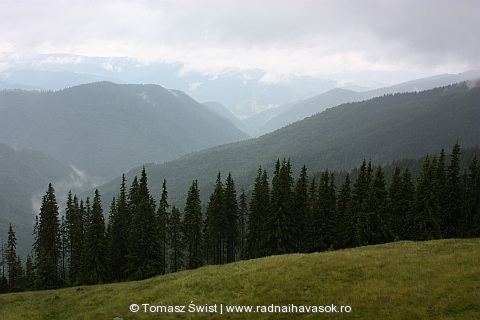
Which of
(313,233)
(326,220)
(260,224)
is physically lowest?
(313,233)

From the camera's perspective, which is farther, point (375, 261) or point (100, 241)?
point (100, 241)

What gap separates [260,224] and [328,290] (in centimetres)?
3593

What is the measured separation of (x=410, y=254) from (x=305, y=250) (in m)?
27.7

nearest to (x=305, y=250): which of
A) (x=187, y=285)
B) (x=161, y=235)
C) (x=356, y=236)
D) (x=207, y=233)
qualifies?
(x=356, y=236)

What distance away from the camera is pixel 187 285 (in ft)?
95.1

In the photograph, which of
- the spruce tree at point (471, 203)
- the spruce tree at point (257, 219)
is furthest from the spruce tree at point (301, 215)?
the spruce tree at point (471, 203)

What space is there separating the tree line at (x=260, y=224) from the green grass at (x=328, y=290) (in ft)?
61.6

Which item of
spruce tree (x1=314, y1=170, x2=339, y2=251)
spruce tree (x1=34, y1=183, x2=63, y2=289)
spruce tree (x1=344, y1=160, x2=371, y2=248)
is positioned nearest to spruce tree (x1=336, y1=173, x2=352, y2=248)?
spruce tree (x1=344, y1=160, x2=371, y2=248)

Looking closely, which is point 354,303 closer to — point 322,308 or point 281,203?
point 322,308

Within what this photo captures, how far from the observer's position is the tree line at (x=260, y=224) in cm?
5431

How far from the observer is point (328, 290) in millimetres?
22516

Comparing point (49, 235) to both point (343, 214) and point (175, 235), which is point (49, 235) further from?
point (343, 214)

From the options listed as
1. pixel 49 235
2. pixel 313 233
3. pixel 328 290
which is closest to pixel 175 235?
pixel 49 235

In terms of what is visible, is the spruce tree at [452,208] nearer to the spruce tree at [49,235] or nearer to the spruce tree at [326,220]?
the spruce tree at [326,220]
